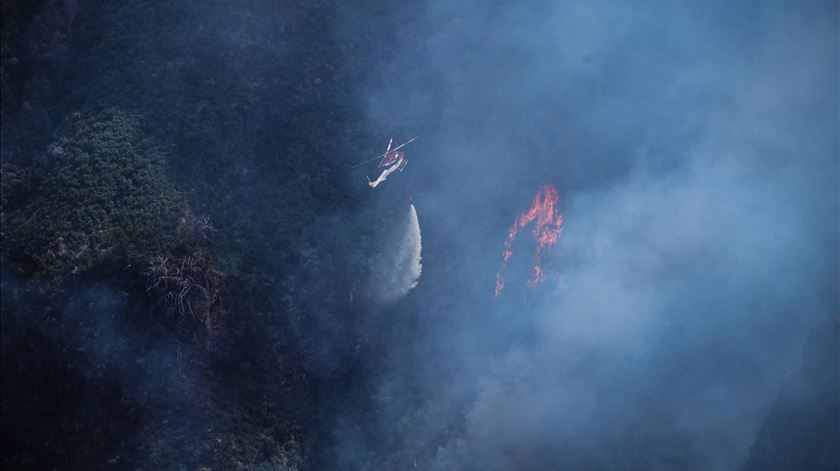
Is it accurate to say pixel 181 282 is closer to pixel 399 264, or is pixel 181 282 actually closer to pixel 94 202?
pixel 94 202

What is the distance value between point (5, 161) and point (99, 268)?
4852mm

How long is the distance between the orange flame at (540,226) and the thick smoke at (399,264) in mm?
3527

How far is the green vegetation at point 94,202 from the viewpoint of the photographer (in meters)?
15.7

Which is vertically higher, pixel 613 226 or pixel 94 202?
pixel 613 226

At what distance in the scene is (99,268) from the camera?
15.9 metres

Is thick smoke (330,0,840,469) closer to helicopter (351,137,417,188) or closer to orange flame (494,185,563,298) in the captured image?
orange flame (494,185,563,298)

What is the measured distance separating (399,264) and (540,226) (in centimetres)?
621

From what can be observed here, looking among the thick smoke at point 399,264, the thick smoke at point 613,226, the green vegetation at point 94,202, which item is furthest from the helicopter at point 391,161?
the green vegetation at point 94,202

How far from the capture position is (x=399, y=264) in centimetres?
2083

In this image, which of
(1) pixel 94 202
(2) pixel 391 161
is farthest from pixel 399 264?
(1) pixel 94 202

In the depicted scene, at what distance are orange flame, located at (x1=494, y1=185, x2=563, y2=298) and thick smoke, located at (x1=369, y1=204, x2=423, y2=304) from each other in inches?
139

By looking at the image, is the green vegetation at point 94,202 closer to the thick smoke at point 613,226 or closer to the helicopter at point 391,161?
the helicopter at point 391,161

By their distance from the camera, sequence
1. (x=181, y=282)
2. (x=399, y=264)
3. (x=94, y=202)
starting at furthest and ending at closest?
(x=399, y=264)
(x=94, y=202)
(x=181, y=282)

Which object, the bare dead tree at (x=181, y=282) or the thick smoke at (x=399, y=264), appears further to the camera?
the thick smoke at (x=399, y=264)
